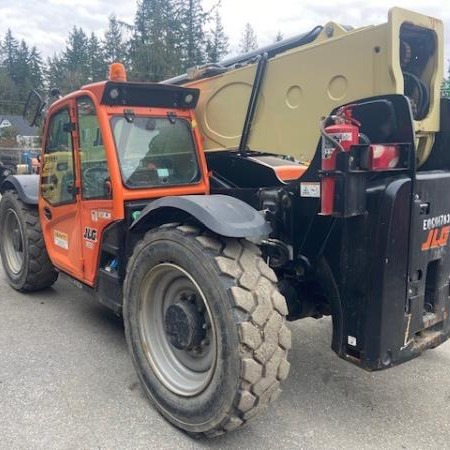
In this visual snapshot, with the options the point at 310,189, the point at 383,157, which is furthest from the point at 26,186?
the point at 383,157

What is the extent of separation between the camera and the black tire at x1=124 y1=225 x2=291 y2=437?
253 centimetres

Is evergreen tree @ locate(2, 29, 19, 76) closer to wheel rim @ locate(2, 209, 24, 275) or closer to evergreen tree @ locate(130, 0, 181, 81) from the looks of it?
evergreen tree @ locate(130, 0, 181, 81)

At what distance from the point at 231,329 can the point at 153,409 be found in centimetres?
100

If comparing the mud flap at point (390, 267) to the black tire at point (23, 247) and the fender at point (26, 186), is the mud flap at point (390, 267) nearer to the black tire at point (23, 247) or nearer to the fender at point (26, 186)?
the black tire at point (23, 247)

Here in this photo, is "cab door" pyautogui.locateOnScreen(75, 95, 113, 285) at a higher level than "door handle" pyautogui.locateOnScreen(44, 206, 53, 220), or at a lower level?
higher

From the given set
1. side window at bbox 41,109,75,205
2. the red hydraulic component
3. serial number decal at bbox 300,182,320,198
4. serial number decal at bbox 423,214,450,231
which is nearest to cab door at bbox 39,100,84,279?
side window at bbox 41,109,75,205

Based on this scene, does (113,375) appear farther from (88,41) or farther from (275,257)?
(88,41)

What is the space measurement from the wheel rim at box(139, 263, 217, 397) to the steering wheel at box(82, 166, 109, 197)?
3.14 feet

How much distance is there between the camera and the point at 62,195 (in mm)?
4410

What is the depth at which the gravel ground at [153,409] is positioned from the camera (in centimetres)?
283

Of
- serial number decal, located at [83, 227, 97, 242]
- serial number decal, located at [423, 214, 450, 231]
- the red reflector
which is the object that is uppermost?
the red reflector

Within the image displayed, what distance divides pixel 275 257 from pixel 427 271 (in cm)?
92

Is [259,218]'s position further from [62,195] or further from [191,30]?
[191,30]

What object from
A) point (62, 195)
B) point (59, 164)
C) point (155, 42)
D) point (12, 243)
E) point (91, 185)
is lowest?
point (12, 243)
